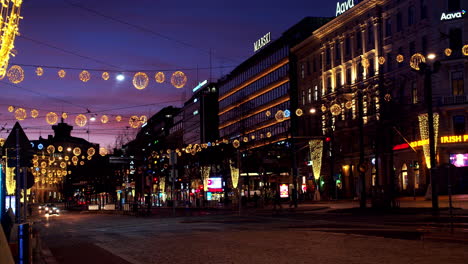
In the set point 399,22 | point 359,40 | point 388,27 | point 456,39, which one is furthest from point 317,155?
point 456,39

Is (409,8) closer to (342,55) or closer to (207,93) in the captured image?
(342,55)

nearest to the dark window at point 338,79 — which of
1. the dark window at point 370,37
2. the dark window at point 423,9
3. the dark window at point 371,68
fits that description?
the dark window at point 370,37

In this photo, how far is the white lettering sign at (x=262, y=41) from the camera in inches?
4119

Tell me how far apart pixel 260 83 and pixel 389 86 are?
47666 mm

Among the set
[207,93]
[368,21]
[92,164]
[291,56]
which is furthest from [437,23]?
[207,93]

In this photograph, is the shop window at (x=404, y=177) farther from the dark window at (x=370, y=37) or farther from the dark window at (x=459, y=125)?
the dark window at (x=370, y=37)

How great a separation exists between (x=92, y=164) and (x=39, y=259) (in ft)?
297

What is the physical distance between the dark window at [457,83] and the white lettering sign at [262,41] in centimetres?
4663

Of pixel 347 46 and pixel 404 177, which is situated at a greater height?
pixel 347 46

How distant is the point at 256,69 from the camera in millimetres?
109250

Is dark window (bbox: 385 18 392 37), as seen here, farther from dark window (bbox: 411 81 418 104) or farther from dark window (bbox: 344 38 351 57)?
dark window (bbox: 344 38 351 57)

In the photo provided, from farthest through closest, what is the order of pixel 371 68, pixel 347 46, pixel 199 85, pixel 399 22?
pixel 199 85, pixel 347 46, pixel 371 68, pixel 399 22

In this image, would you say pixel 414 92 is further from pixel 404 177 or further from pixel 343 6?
pixel 343 6

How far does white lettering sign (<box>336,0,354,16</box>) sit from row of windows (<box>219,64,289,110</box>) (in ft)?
57.6
